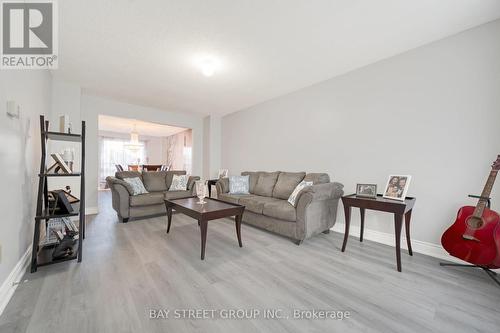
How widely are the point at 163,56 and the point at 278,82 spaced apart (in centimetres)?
186

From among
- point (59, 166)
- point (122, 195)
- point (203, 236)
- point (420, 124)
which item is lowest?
point (203, 236)

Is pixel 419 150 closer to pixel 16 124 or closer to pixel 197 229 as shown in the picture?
pixel 197 229

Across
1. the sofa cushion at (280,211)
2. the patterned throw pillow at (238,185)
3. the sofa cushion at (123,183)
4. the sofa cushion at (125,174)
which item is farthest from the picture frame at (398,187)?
the sofa cushion at (125,174)

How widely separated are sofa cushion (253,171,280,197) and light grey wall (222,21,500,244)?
63 cm

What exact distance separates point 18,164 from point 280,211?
277 centimetres

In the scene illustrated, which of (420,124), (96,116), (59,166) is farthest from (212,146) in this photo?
(420,124)

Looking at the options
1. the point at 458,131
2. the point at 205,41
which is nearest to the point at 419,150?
the point at 458,131

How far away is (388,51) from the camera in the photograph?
254cm

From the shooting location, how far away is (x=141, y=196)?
359 centimetres

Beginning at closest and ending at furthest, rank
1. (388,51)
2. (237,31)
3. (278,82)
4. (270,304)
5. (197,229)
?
(270,304), (237,31), (388,51), (197,229), (278,82)

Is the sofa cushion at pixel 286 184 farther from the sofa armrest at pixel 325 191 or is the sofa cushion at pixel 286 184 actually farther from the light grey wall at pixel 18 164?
the light grey wall at pixel 18 164

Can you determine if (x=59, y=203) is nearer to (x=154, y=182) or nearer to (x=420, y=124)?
(x=154, y=182)

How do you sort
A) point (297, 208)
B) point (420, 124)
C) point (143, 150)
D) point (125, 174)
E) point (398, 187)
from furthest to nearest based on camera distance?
point (143, 150) → point (125, 174) → point (297, 208) → point (420, 124) → point (398, 187)

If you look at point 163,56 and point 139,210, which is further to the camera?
point 139,210
